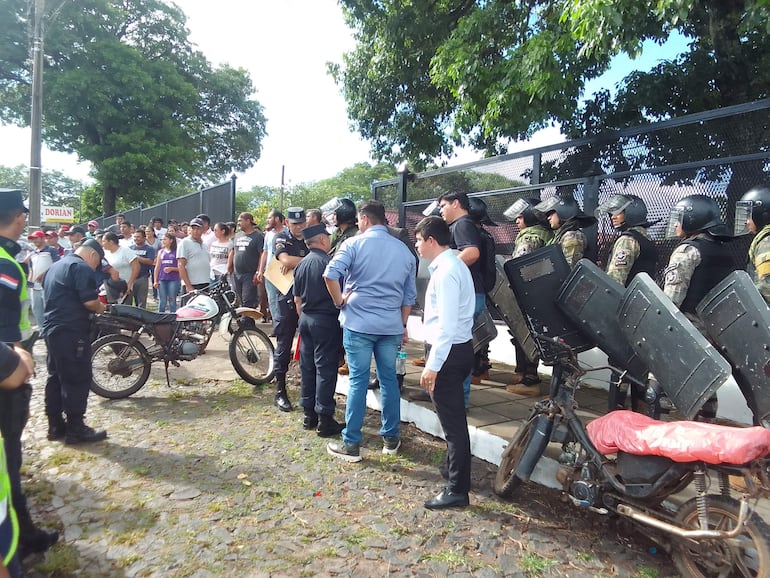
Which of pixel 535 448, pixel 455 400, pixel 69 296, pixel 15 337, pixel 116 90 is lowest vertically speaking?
pixel 535 448

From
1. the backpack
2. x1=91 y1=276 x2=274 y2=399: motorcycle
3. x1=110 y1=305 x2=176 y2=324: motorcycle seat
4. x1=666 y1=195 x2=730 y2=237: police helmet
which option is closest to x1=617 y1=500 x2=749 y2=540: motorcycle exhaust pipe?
x1=666 y1=195 x2=730 y2=237: police helmet

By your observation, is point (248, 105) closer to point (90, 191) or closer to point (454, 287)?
point (90, 191)

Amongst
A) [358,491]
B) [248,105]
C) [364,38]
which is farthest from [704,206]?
[248,105]

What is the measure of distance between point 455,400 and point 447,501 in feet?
2.12

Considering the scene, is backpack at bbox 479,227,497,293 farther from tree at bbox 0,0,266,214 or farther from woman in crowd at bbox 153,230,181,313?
tree at bbox 0,0,266,214

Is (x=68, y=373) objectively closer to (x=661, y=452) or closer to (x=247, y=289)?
(x=247, y=289)

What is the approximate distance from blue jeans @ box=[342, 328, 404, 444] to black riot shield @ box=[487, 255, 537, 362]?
143cm

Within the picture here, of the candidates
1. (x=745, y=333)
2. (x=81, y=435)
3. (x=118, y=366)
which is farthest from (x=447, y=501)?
(x=118, y=366)

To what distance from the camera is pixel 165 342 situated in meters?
5.88

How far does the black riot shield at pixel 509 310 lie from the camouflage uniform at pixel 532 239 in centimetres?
28

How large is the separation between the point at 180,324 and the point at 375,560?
3854 millimetres

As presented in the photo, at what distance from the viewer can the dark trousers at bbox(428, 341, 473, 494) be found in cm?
332

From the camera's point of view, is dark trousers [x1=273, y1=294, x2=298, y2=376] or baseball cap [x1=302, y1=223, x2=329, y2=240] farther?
dark trousers [x1=273, y1=294, x2=298, y2=376]

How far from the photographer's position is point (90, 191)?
119ft
